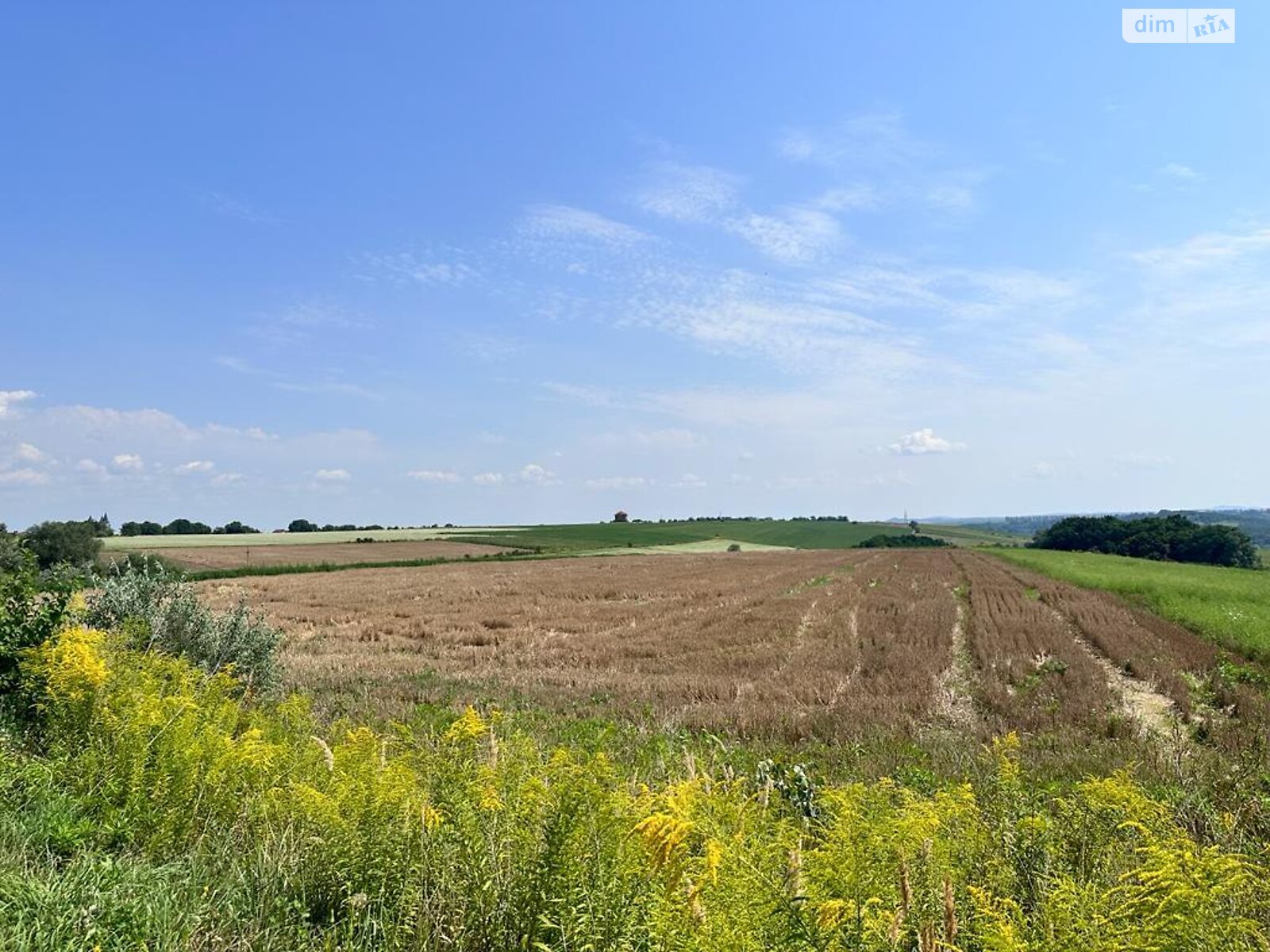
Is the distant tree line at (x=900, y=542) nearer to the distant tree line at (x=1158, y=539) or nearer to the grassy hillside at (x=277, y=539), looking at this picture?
the distant tree line at (x=1158, y=539)

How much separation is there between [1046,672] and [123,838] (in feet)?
52.9

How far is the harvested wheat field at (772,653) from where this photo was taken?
1177 cm

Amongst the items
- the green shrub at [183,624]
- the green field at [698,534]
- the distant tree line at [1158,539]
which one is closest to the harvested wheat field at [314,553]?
the green field at [698,534]

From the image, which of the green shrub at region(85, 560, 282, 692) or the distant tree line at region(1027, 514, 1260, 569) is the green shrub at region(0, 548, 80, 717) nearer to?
the green shrub at region(85, 560, 282, 692)

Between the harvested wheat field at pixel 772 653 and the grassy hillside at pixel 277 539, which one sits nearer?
the harvested wheat field at pixel 772 653

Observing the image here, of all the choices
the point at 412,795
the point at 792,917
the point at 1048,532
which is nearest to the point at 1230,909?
the point at 792,917

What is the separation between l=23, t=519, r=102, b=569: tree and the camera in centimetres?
3772

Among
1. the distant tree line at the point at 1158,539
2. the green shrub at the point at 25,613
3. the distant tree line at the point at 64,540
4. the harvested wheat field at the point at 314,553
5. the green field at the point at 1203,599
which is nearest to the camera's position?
the green shrub at the point at 25,613

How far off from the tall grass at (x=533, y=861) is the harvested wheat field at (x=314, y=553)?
50912 mm

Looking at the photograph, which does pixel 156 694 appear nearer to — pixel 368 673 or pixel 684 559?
pixel 368 673

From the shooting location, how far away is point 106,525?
48844 millimetres

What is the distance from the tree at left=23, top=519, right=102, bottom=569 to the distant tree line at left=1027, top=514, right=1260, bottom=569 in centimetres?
10751

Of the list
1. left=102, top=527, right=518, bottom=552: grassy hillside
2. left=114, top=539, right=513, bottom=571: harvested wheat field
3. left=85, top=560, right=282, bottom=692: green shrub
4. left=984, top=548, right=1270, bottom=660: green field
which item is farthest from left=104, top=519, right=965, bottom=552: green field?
left=85, top=560, right=282, bottom=692: green shrub

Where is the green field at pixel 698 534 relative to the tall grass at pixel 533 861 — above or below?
below
